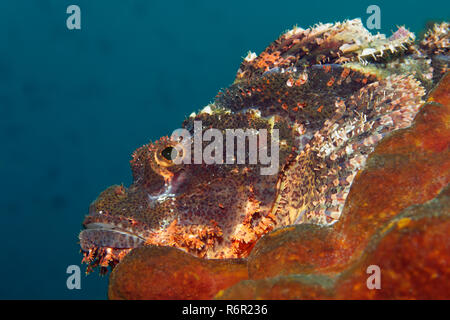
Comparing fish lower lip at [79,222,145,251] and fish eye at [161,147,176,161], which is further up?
fish eye at [161,147,176,161]

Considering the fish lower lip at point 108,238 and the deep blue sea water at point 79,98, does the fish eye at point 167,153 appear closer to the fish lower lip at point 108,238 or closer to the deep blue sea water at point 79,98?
the fish lower lip at point 108,238

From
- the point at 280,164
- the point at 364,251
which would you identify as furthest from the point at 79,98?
the point at 364,251

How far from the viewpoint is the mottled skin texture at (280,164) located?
3.64 meters

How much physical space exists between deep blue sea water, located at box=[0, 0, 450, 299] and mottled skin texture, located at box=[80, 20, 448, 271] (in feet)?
154

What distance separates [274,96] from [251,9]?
9450 cm

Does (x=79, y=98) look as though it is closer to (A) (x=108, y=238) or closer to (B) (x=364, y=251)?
(A) (x=108, y=238)

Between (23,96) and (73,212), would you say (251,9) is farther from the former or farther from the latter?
(73,212)

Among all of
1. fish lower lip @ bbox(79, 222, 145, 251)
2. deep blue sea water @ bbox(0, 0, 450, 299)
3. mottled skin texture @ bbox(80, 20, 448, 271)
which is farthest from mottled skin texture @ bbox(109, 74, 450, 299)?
deep blue sea water @ bbox(0, 0, 450, 299)

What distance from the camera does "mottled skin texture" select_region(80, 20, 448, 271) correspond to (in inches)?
143

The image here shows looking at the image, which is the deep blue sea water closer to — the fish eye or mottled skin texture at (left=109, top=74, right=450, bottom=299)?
the fish eye

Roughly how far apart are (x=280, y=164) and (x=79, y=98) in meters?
65.9

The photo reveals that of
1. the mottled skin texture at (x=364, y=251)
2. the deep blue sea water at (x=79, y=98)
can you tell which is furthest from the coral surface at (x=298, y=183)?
the deep blue sea water at (x=79, y=98)

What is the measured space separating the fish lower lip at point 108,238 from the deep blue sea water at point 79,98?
46598 mm

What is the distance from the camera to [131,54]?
234 ft
